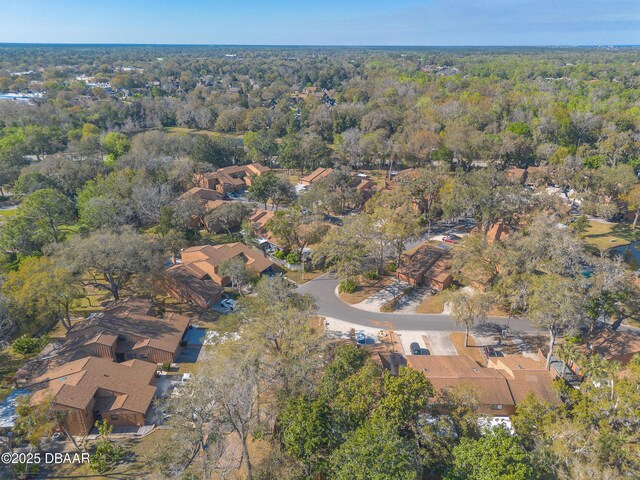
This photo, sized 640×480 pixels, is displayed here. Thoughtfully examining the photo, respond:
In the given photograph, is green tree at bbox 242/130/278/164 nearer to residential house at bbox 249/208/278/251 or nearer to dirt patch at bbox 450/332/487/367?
residential house at bbox 249/208/278/251

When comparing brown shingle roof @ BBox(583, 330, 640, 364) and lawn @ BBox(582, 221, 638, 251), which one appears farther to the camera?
lawn @ BBox(582, 221, 638, 251)

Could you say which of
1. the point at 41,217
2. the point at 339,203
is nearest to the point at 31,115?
the point at 41,217

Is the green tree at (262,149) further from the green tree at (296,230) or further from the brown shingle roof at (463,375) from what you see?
the brown shingle roof at (463,375)

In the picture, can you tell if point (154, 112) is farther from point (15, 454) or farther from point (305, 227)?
point (15, 454)

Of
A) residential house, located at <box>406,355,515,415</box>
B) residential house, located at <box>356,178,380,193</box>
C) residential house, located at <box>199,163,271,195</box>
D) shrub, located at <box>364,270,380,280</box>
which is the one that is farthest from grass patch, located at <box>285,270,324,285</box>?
residential house, located at <box>199,163,271,195</box>

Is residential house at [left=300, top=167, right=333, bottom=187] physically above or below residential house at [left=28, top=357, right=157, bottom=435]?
above

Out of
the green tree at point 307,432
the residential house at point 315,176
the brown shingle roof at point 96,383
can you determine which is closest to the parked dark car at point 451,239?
the residential house at point 315,176
